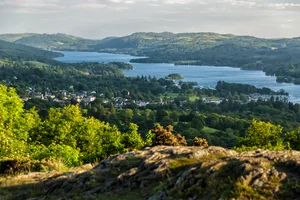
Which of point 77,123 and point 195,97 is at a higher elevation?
point 77,123

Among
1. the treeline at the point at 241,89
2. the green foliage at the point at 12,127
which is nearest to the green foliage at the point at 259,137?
the green foliage at the point at 12,127

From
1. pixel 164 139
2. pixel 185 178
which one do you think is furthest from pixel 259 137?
pixel 185 178

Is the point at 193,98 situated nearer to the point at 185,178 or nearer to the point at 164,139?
the point at 164,139

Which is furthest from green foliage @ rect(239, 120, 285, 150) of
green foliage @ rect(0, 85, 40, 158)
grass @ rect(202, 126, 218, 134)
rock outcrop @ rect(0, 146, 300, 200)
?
grass @ rect(202, 126, 218, 134)

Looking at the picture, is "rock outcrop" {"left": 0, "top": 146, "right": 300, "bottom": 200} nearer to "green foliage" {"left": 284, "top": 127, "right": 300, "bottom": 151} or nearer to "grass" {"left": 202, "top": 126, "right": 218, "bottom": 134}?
"green foliage" {"left": 284, "top": 127, "right": 300, "bottom": 151}

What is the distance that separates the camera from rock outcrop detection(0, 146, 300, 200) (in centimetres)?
1134

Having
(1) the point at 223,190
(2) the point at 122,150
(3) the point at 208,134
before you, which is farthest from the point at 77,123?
(3) the point at 208,134

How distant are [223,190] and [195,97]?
167245mm

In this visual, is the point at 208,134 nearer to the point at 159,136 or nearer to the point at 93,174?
the point at 159,136

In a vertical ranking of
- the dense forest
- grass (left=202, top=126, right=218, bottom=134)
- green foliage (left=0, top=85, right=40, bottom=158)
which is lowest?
grass (left=202, top=126, right=218, bottom=134)

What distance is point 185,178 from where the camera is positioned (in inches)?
500

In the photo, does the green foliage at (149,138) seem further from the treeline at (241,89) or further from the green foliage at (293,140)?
the treeline at (241,89)

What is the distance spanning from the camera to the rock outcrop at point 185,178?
1134 centimetres

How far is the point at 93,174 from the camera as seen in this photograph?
54.4 feet
